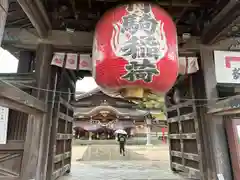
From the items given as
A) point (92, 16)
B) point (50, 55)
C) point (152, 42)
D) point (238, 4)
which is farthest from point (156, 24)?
point (50, 55)

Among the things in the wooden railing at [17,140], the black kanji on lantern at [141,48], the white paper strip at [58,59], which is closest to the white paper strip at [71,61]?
the white paper strip at [58,59]

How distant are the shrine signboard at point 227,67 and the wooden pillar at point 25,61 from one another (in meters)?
3.94

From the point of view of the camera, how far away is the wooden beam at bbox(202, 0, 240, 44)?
2.99 metres

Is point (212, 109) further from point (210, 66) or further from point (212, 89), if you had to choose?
point (210, 66)

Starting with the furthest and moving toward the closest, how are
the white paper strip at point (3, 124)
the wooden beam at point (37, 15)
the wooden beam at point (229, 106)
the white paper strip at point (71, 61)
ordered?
the white paper strip at point (71, 61) → the white paper strip at point (3, 124) → the wooden beam at point (229, 106) → the wooden beam at point (37, 15)

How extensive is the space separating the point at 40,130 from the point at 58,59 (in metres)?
1.42

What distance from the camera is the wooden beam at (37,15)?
2.73 m

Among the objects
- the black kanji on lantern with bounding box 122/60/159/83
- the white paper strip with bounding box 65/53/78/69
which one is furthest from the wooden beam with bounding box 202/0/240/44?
the white paper strip with bounding box 65/53/78/69

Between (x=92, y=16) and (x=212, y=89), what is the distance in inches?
112

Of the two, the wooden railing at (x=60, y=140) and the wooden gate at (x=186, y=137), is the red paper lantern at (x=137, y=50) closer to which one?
the wooden gate at (x=186, y=137)

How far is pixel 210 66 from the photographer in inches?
153

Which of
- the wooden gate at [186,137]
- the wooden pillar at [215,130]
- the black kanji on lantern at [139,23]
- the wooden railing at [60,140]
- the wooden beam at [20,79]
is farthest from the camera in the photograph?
the wooden railing at [60,140]

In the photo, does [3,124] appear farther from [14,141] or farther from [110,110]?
[110,110]

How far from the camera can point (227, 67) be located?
3.74 meters
